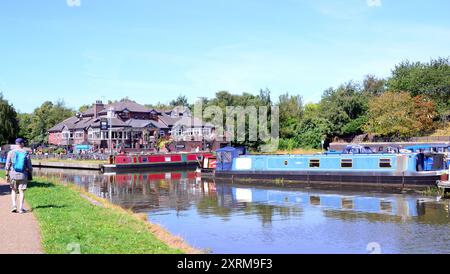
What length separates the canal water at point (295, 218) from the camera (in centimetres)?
1432

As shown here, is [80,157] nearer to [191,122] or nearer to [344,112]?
[191,122]

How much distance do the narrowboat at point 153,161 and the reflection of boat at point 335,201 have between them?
20004mm

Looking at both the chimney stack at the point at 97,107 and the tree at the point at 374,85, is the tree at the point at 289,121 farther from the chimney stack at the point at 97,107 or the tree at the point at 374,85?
the chimney stack at the point at 97,107

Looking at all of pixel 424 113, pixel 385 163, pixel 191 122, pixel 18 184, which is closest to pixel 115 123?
pixel 191 122

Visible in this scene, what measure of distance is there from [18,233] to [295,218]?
1171 cm

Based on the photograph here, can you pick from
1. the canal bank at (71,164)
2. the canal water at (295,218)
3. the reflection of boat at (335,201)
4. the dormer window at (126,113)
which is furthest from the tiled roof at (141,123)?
the reflection of boat at (335,201)

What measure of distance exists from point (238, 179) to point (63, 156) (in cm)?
3558

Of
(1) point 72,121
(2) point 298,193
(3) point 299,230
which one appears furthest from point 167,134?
(3) point 299,230

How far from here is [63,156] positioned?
65.6 meters

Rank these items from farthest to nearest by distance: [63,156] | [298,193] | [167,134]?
[167,134] → [63,156] → [298,193]

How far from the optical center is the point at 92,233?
35.9 feet

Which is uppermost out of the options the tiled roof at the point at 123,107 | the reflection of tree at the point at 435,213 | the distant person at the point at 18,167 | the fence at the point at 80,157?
the tiled roof at the point at 123,107
